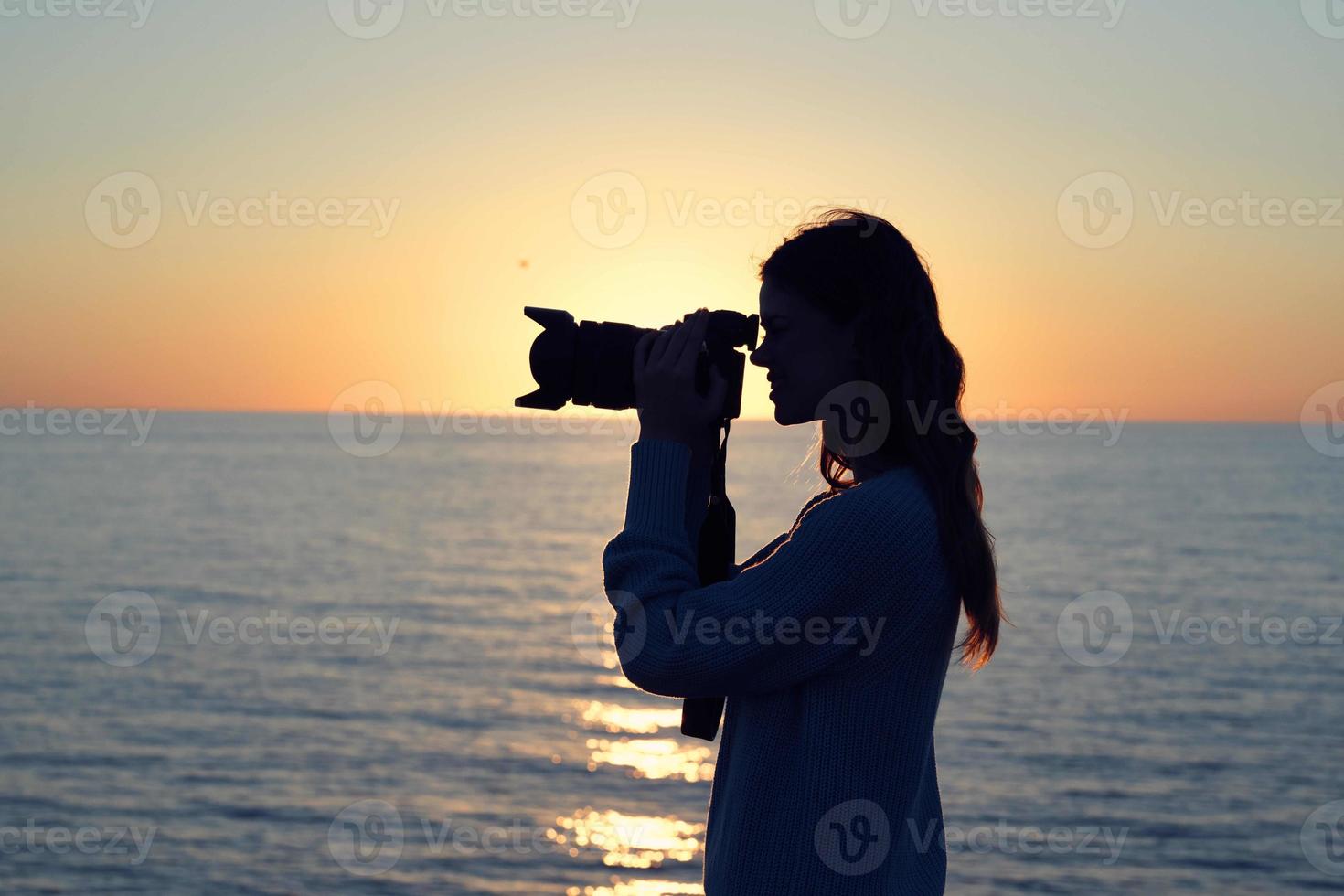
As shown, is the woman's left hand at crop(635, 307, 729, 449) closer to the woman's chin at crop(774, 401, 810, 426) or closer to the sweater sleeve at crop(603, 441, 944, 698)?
the woman's chin at crop(774, 401, 810, 426)

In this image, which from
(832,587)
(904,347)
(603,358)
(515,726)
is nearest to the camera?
(832,587)

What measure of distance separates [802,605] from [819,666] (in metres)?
0.08

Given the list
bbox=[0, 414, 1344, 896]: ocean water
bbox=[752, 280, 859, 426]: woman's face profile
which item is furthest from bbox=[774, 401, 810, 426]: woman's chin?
bbox=[0, 414, 1344, 896]: ocean water

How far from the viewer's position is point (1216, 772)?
12703 mm

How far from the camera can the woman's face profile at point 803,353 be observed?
5.32ft

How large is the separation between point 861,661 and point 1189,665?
19.2 m

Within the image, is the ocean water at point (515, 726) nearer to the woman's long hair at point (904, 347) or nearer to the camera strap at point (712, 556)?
the camera strap at point (712, 556)

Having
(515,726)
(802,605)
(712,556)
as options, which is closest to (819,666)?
(802,605)

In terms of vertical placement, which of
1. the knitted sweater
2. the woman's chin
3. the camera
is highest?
the camera

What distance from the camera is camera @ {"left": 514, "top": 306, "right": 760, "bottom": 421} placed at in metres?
1.71

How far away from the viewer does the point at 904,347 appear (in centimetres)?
160

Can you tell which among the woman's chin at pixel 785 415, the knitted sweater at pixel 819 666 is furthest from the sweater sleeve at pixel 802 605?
the woman's chin at pixel 785 415

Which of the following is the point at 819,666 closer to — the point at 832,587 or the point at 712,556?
the point at 832,587

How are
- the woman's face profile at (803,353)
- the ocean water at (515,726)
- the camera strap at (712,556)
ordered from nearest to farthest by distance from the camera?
the woman's face profile at (803,353), the camera strap at (712,556), the ocean water at (515,726)
